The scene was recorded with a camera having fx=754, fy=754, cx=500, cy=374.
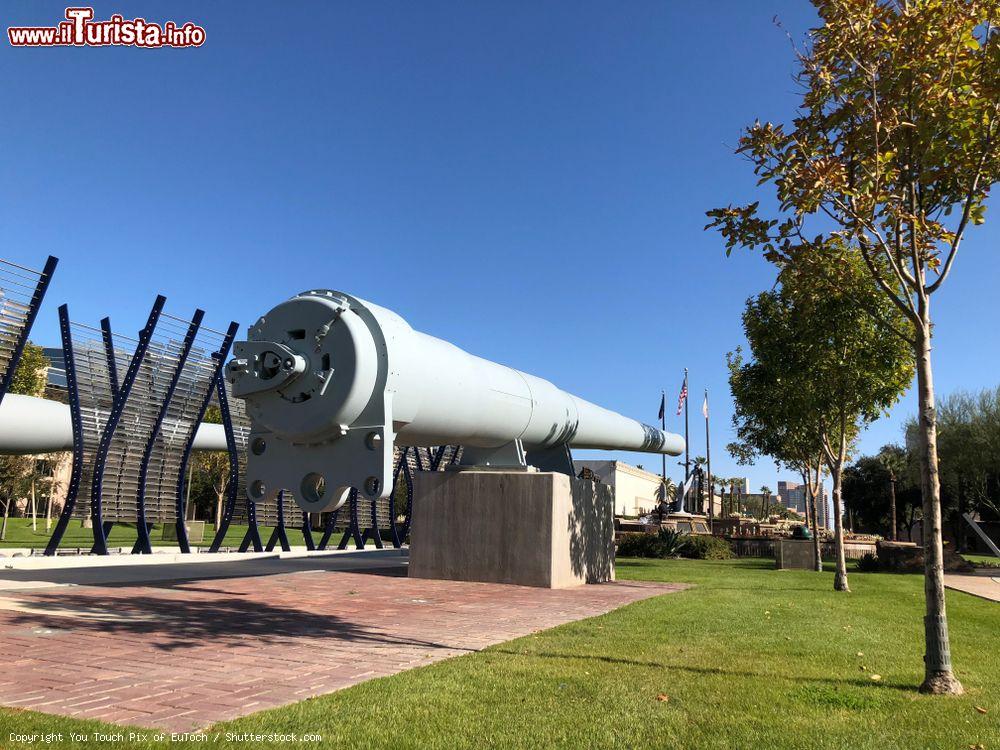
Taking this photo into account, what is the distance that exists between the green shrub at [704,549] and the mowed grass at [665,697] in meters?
19.1

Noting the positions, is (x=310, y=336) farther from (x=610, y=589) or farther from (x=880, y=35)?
(x=610, y=589)

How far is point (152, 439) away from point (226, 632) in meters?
10.8

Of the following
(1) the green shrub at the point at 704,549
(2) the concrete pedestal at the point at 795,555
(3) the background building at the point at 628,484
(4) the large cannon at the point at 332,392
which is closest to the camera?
(4) the large cannon at the point at 332,392

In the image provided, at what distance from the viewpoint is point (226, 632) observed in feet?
23.3

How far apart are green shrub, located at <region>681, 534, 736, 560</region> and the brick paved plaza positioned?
15.4m

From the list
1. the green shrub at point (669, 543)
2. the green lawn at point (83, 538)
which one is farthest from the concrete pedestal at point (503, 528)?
the green shrub at point (669, 543)

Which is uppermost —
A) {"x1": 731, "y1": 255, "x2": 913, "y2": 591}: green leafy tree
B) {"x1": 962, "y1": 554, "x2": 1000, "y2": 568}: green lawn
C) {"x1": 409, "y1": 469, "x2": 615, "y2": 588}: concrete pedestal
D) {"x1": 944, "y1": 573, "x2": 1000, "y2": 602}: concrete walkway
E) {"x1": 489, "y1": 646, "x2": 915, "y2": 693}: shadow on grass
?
{"x1": 731, "y1": 255, "x2": 913, "y2": 591}: green leafy tree

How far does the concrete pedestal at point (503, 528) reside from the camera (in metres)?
12.5

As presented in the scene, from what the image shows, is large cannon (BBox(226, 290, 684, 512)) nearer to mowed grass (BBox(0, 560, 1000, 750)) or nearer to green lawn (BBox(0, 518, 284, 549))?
mowed grass (BBox(0, 560, 1000, 750))

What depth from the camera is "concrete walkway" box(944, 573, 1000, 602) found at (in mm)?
15267

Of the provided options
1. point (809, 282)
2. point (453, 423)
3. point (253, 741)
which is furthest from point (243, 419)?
point (253, 741)

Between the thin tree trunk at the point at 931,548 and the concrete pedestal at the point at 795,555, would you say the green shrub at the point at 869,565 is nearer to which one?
the concrete pedestal at the point at 795,555

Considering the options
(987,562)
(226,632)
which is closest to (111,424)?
(226,632)

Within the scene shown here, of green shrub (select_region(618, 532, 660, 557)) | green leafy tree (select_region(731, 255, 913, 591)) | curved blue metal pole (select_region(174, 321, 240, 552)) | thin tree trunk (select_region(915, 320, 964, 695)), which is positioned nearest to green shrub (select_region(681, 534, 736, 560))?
green shrub (select_region(618, 532, 660, 557))
